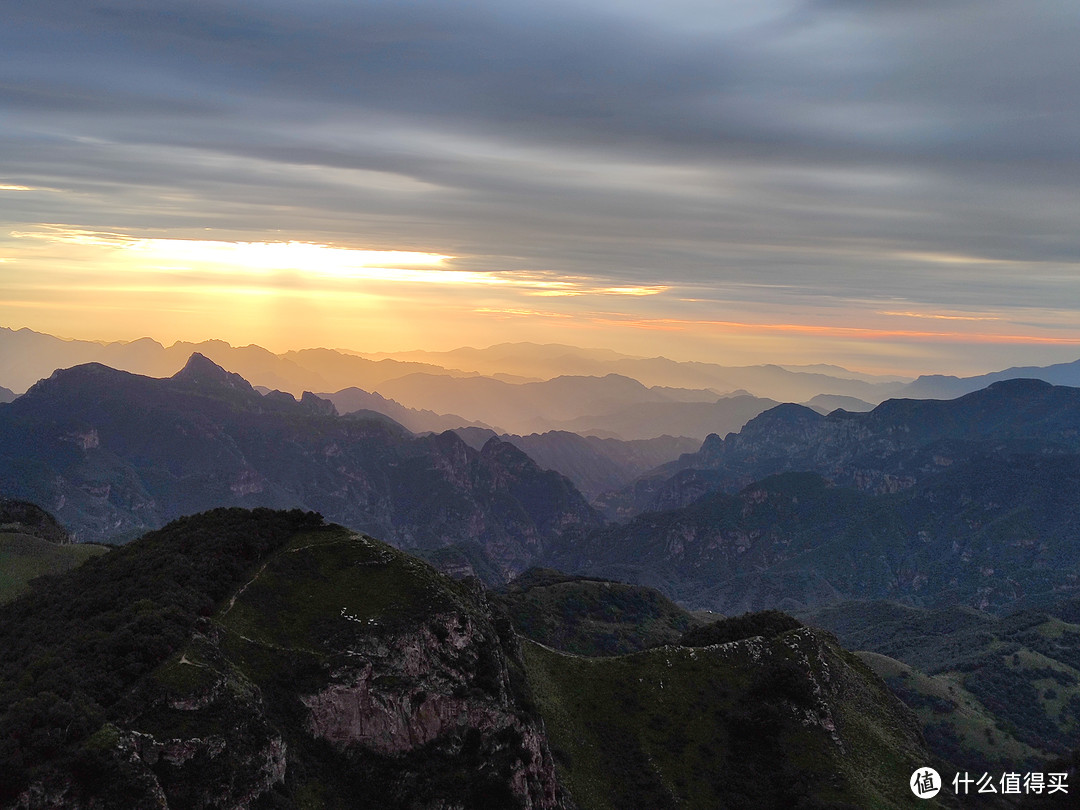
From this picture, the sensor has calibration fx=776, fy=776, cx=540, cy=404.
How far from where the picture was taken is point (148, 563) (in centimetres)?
11119

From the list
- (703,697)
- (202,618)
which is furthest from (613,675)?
(202,618)

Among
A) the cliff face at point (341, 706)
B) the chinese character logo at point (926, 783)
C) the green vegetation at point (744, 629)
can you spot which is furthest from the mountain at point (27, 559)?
the chinese character logo at point (926, 783)

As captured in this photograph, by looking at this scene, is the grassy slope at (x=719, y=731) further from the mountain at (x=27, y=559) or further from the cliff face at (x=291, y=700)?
the mountain at (x=27, y=559)

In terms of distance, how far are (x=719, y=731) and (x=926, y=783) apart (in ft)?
92.6

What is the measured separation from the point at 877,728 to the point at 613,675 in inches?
1637

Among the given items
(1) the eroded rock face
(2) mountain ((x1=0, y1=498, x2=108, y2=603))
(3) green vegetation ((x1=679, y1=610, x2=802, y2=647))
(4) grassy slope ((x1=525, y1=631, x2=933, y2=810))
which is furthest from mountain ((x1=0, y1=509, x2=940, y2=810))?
(2) mountain ((x1=0, y1=498, x2=108, y2=603))

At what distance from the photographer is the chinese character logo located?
10525 centimetres

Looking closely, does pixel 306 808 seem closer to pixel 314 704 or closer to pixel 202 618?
pixel 314 704

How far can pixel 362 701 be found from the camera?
89.2m

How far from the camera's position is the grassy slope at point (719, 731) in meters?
103

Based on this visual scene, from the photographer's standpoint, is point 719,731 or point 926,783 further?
point 719,731

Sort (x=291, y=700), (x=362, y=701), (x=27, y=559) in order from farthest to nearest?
1. (x=27, y=559)
2. (x=362, y=701)
3. (x=291, y=700)

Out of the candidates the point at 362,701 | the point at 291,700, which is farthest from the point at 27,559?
the point at 362,701

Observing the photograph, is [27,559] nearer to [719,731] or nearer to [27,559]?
[27,559]
